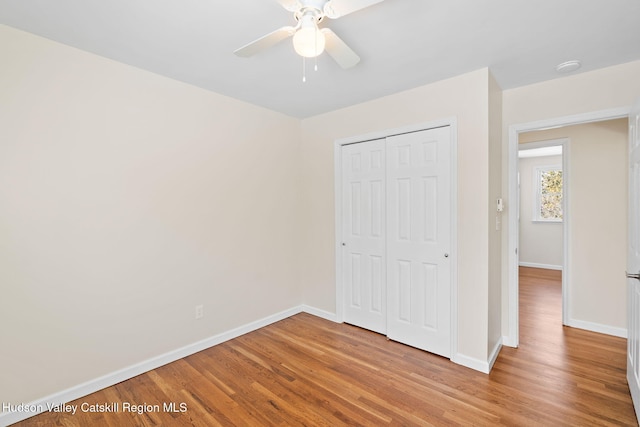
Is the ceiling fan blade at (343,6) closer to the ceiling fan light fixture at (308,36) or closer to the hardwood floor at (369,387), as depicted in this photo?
the ceiling fan light fixture at (308,36)

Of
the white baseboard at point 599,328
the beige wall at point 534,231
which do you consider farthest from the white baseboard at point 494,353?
the beige wall at point 534,231

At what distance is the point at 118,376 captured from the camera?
221 centimetres

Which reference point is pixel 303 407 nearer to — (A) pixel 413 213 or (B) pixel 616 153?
(A) pixel 413 213

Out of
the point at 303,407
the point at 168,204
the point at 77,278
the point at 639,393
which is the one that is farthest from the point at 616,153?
the point at 77,278

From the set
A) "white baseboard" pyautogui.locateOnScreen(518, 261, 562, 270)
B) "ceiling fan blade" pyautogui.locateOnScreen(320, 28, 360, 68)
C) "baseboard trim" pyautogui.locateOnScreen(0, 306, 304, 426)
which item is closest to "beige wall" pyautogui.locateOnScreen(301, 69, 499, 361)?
"ceiling fan blade" pyautogui.locateOnScreen(320, 28, 360, 68)

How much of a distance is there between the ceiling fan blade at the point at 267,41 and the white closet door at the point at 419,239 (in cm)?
163

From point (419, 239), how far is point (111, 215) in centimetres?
258

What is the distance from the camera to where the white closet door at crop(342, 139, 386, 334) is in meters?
3.01

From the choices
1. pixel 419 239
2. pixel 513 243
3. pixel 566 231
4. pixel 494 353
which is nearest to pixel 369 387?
pixel 494 353

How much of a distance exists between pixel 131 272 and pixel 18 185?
898mm

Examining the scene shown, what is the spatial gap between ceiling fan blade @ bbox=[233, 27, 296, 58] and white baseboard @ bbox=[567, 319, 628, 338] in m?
3.96

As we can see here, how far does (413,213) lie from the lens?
2.74 meters

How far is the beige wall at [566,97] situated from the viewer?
2240mm

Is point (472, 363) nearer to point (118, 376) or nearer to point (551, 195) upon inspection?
point (118, 376)
